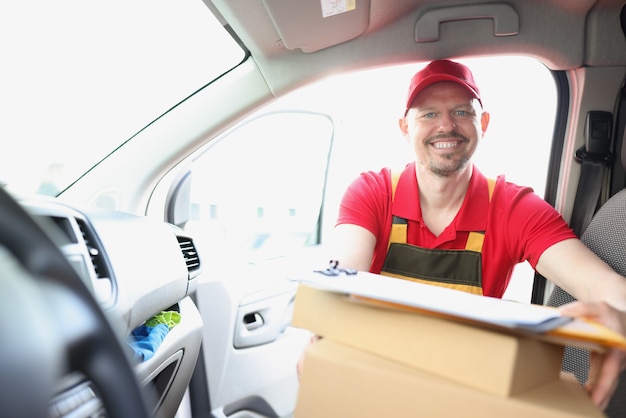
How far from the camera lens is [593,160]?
6.06 ft

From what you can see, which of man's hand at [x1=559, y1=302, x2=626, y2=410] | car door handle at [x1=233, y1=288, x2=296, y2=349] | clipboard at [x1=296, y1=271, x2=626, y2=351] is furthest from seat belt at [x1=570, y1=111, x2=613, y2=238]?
car door handle at [x1=233, y1=288, x2=296, y2=349]

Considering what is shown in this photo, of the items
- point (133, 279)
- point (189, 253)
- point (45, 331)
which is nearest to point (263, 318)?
point (189, 253)

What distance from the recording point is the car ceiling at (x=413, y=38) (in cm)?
165

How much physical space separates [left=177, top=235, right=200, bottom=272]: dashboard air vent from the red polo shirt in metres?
0.52

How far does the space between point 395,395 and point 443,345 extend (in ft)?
0.36

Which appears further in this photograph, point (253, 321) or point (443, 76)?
point (253, 321)

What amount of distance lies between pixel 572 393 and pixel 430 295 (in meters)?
0.26

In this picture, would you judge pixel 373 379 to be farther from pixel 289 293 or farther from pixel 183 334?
pixel 289 293

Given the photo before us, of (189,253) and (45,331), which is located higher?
(45,331)

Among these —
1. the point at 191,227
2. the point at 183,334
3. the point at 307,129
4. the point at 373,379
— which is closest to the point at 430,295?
the point at 373,379

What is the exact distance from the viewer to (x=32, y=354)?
427mm

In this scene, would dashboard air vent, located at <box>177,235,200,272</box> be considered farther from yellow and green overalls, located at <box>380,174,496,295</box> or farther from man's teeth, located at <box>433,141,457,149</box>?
man's teeth, located at <box>433,141,457,149</box>

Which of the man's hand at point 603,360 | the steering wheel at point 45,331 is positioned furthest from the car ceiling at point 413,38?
the steering wheel at point 45,331

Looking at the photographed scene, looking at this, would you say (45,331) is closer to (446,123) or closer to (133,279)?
(133,279)
